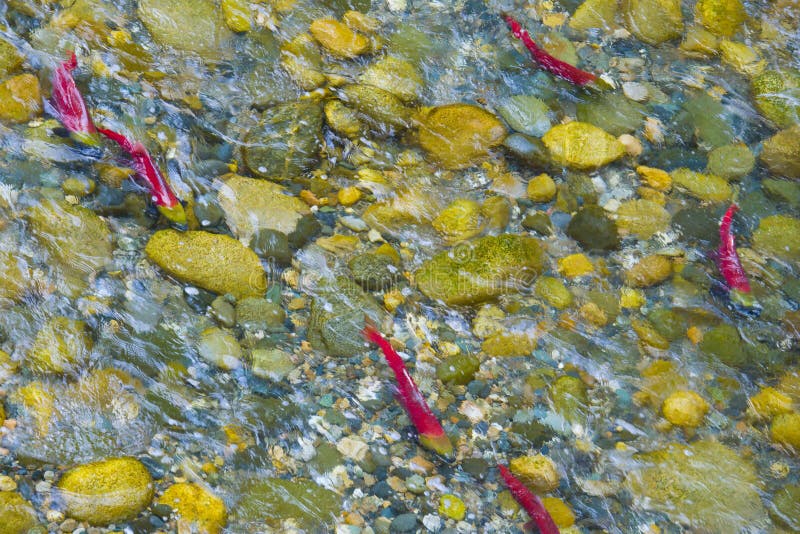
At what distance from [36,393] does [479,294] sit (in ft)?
7.95

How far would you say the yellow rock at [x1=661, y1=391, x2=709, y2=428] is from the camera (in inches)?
152

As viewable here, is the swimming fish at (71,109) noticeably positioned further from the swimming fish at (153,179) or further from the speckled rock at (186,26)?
the speckled rock at (186,26)

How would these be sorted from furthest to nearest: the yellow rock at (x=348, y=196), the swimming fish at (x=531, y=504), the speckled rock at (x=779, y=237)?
1. the speckled rock at (x=779, y=237)
2. the yellow rock at (x=348, y=196)
3. the swimming fish at (x=531, y=504)

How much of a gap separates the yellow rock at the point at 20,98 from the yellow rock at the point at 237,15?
4.78 feet

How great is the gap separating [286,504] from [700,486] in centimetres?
212

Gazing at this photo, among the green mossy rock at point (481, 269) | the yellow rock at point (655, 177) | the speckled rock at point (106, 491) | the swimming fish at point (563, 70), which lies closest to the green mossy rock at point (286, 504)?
the speckled rock at point (106, 491)

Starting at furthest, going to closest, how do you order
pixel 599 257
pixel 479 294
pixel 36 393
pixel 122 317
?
pixel 599 257 < pixel 479 294 < pixel 122 317 < pixel 36 393

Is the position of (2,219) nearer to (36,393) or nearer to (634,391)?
(36,393)

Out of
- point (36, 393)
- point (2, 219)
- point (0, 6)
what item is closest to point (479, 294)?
point (36, 393)

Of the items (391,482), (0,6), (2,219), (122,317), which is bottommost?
(391,482)

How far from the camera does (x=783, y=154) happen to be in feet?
16.6

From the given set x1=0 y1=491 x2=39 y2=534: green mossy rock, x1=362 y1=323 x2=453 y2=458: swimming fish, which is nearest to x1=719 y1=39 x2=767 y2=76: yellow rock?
x1=362 y1=323 x2=453 y2=458: swimming fish

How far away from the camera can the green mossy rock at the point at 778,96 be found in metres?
5.33

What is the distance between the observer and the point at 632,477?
3645 millimetres
